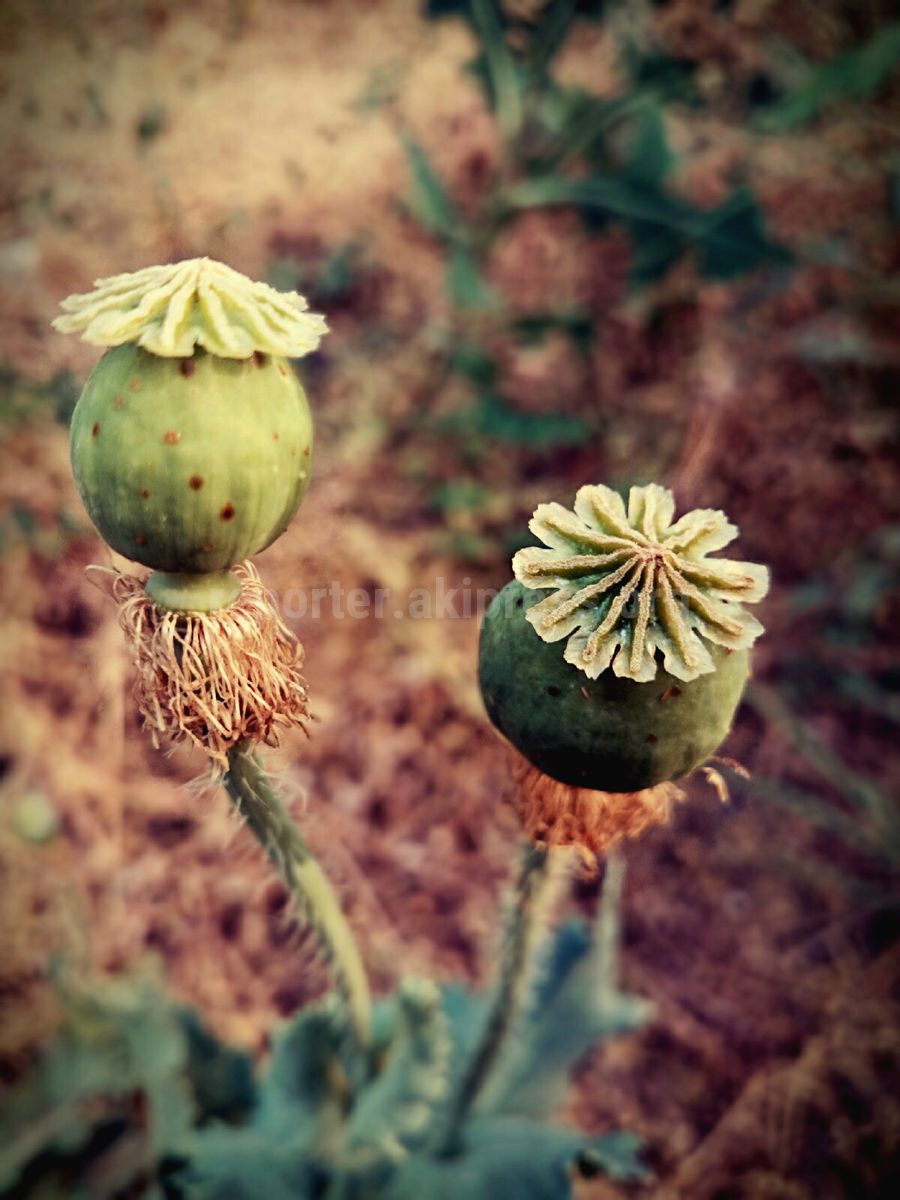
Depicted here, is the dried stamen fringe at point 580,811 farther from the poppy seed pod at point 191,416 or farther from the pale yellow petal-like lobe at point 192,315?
the pale yellow petal-like lobe at point 192,315

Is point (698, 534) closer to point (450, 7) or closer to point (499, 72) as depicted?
point (499, 72)

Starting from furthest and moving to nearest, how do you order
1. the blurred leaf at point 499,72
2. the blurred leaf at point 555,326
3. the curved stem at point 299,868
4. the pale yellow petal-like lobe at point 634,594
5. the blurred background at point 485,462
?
the blurred leaf at point 555,326, the blurred leaf at point 499,72, the blurred background at point 485,462, the curved stem at point 299,868, the pale yellow petal-like lobe at point 634,594

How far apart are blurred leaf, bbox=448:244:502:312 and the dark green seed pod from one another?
2.43 m

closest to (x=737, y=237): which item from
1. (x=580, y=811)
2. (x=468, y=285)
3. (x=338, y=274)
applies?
(x=468, y=285)

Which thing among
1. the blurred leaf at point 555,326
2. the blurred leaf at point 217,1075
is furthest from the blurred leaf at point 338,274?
the blurred leaf at point 217,1075

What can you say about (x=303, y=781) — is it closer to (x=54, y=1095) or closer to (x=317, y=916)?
(x=54, y=1095)

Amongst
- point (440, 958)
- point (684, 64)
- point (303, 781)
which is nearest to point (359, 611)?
point (303, 781)

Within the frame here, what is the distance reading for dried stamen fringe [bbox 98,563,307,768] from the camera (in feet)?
4.28

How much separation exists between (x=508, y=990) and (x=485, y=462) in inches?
88.0

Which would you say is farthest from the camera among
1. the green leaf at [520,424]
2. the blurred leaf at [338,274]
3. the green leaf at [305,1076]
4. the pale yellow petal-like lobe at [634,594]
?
the blurred leaf at [338,274]

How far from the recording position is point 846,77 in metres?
3.51

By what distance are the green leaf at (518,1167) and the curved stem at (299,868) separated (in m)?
0.43

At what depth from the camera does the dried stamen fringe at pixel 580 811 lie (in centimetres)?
143

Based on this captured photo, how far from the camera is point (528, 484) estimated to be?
3684 mm
